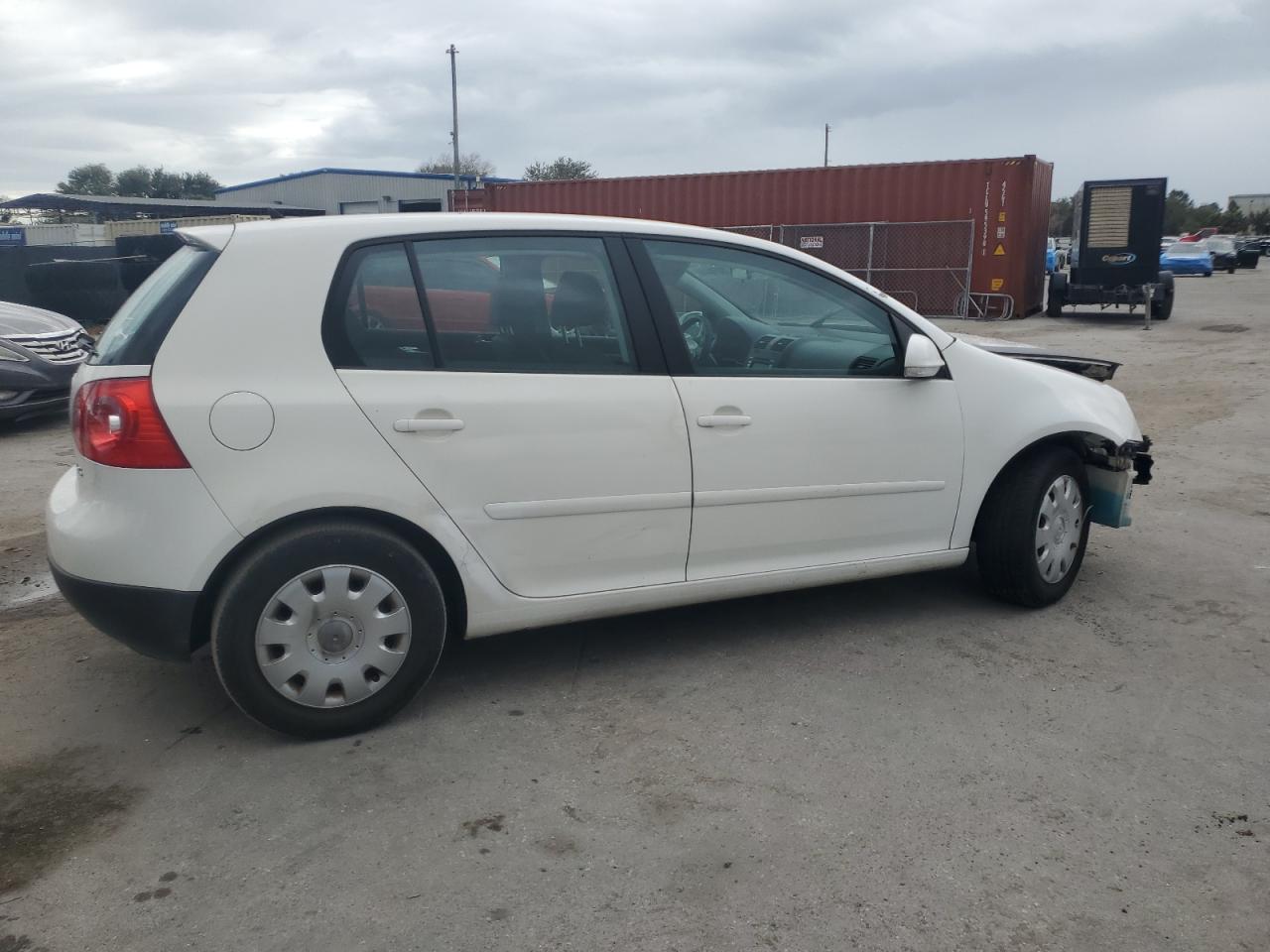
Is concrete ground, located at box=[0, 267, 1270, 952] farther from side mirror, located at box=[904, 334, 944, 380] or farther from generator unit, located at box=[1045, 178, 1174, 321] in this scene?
generator unit, located at box=[1045, 178, 1174, 321]

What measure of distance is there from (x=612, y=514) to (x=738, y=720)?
2.60 ft

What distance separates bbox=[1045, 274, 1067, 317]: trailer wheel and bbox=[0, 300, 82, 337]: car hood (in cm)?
1728

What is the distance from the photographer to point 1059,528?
4.38 m

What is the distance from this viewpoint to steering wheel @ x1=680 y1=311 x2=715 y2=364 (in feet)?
12.0

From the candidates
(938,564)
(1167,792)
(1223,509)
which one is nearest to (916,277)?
(1223,509)

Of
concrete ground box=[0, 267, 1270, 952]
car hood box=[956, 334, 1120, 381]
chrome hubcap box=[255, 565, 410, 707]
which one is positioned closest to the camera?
concrete ground box=[0, 267, 1270, 952]

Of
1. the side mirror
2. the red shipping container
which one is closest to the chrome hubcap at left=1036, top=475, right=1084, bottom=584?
the side mirror

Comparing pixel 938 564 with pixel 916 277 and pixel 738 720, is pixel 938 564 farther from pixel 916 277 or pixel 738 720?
pixel 916 277

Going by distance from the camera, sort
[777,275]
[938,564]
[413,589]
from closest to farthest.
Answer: [413,589], [777,275], [938,564]

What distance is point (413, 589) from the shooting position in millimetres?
3275

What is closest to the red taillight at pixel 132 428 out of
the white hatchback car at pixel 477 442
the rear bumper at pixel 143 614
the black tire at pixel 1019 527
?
the white hatchback car at pixel 477 442

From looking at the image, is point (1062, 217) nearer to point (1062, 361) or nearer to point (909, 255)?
point (909, 255)

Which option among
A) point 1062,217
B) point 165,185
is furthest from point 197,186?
point 1062,217

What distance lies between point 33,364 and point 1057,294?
1800 cm
